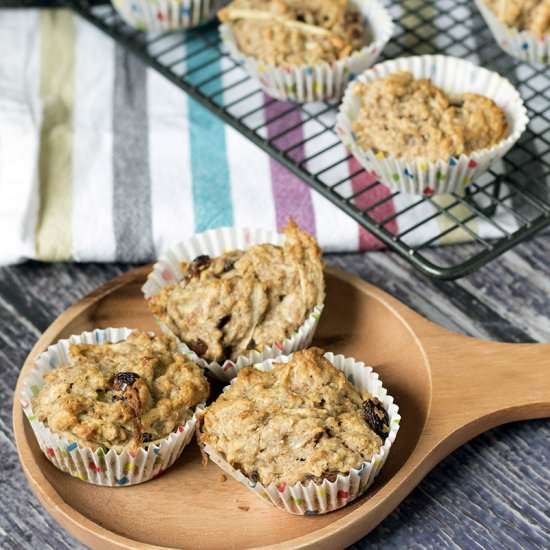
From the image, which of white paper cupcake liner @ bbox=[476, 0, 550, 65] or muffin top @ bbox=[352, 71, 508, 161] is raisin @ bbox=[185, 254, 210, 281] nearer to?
muffin top @ bbox=[352, 71, 508, 161]

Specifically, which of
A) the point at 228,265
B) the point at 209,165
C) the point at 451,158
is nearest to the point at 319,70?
the point at 209,165

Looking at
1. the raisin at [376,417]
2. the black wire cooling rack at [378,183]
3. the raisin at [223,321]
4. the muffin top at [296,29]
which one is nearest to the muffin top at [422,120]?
the black wire cooling rack at [378,183]

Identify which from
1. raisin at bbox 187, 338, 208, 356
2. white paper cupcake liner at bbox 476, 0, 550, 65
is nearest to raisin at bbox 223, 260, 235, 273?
raisin at bbox 187, 338, 208, 356

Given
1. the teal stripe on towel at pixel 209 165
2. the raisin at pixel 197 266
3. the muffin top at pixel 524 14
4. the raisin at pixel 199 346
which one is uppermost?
the muffin top at pixel 524 14

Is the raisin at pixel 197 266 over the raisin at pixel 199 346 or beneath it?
over

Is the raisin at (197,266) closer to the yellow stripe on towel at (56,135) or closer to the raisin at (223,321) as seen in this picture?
the raisin at (223,321)

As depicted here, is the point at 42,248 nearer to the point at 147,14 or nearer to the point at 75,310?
the point at 75,310

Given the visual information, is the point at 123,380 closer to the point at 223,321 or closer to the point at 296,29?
the point at 223,321
